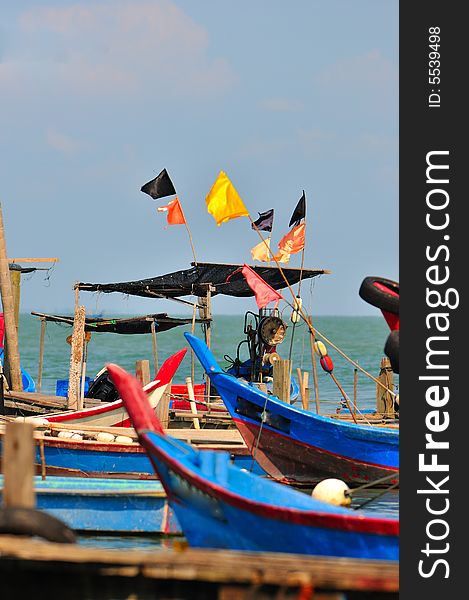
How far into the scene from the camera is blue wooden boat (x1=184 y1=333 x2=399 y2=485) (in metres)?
15.6

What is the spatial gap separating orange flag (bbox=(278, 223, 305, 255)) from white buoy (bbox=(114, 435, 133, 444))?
24.4 feet

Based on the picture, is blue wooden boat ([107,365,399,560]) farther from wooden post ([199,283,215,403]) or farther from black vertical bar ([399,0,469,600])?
wooden post ([199,283,215,403])

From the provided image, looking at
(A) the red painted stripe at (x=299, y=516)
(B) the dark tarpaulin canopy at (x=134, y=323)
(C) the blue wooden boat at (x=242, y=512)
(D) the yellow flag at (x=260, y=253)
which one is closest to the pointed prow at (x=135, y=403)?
(C) the blue wooden boat at (x=242, y=512)

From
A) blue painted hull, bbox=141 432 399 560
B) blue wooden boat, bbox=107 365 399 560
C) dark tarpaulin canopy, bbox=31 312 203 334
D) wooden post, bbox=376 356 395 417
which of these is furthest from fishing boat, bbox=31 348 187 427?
wooden post, bbox=376 356 395 417

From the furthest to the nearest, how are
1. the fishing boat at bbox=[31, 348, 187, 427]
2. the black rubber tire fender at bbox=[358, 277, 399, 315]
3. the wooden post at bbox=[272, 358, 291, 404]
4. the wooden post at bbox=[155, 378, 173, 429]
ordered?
the wooden post at bbox=[272, 358, 291, 404] → the fishing boat at bbox=[31, 348, 187, 427] → the wooden post at bbox=[155, 378, 173, 429] → the black rubber tire fender at bbox=[358, 277, 399, 315]

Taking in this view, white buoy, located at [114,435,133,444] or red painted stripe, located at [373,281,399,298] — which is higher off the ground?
red painted stripe, located at [373,281,399,298]

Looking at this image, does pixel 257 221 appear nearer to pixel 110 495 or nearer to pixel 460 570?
pixel 110 495

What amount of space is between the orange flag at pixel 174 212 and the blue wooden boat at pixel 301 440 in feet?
20.5

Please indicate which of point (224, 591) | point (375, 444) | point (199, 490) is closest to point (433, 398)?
point (199, 490)

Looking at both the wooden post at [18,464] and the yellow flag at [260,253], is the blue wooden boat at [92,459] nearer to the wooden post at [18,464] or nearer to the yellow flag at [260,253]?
the wooden post at [18,464]

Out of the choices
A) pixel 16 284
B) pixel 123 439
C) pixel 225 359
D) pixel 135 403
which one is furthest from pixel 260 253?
pixel 135 403

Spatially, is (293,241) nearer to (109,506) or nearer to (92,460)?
(92,460)

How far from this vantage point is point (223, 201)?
19.5 m

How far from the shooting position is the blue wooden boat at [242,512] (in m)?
8.23
